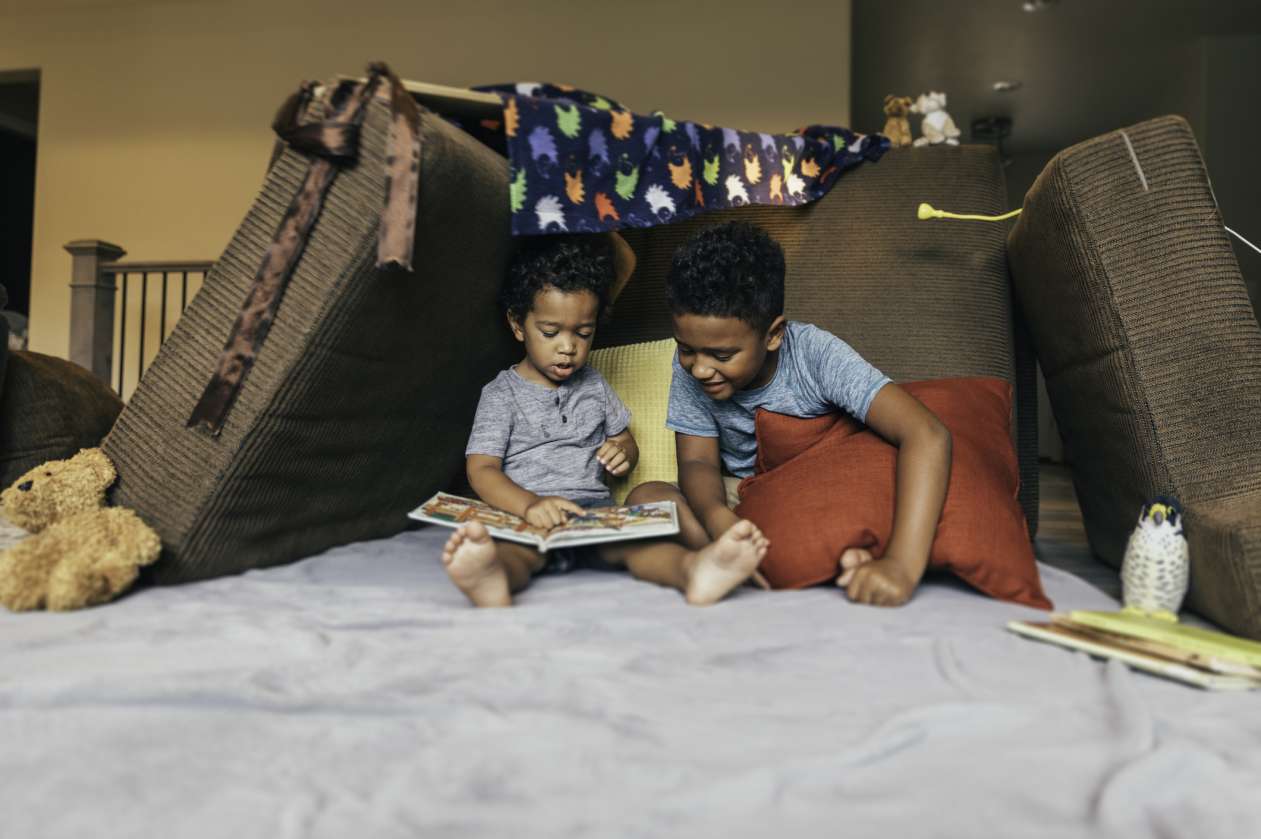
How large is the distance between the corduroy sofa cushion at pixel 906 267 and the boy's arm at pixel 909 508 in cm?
45

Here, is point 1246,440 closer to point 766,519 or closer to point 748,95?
point 766,519

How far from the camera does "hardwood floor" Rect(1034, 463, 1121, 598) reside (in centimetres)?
146

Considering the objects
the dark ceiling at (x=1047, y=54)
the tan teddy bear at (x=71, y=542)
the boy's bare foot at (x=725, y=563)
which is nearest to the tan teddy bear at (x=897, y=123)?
the boy's bare foot at (x=725, y=563)

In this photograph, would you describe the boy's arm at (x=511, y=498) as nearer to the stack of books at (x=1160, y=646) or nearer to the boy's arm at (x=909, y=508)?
the boy's arm at (x=909, y=508)

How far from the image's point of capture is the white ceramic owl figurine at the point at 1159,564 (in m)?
1.05

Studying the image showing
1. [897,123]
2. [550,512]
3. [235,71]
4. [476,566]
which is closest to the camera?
[476,566]

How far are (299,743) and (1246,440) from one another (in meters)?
1.16

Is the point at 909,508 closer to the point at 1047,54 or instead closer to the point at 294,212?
the point at 294,212

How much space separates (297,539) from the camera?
4.49ft

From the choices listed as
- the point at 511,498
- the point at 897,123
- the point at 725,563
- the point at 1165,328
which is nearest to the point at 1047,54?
the point at 897,123

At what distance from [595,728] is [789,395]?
0.83 metres

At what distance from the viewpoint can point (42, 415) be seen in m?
1.86

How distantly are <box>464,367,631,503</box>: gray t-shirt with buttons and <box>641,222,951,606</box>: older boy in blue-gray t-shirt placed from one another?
134mm

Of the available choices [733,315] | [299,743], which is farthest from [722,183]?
[299,743]
